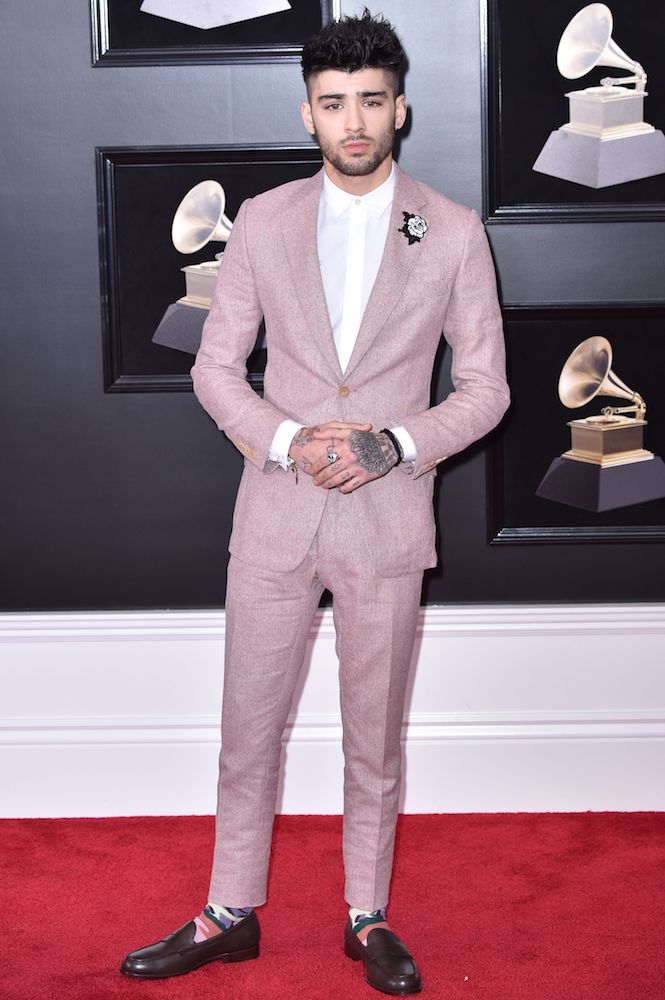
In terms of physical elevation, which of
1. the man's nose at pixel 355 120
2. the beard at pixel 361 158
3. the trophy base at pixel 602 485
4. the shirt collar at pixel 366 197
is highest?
the man's nose at pixel 355 120

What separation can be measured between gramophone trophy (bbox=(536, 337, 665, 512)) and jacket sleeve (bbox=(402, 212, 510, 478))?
0.88m

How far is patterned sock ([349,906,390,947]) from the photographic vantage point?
2.72 metres

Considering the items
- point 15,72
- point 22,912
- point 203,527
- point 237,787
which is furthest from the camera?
point 203,527

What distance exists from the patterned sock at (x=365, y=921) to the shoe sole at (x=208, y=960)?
0.79 feet

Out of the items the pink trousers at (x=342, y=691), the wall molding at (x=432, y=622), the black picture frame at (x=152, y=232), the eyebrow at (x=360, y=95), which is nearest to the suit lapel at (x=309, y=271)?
the eyebrow at (x=360, y=95)

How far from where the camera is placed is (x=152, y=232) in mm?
3354

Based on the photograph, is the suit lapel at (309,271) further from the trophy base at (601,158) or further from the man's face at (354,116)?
the trophy base at (601,158)

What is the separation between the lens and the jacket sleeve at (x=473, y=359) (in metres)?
2.58

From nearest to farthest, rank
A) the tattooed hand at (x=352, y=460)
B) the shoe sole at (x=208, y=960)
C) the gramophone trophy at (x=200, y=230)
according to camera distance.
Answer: the tattooed hand at (x=352, y=460), the shoe sole at (x=208, y=960), the gramophone trophy at (x=200, y=230)

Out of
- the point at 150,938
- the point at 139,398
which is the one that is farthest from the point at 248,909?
the point at 139,398

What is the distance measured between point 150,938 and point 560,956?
99 centimetres

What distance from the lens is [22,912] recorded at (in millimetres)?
2936

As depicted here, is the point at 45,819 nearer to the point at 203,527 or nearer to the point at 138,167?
the point at 203,527

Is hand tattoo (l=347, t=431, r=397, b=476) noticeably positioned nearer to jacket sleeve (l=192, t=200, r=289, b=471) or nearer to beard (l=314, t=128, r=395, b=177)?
jacket sleeve (l=192, t=200, r=289, b=471)
